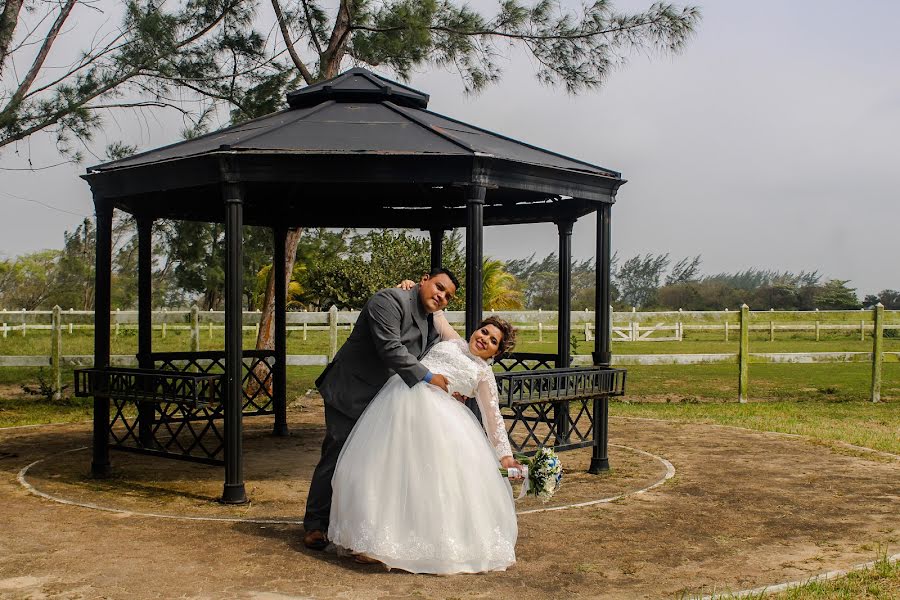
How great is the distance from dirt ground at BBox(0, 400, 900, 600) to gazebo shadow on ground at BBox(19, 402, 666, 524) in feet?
0.08

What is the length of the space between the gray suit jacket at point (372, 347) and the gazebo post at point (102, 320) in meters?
3.28

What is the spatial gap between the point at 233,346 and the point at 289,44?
427 inches

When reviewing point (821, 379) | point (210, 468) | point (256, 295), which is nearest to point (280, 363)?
point (210, 468)

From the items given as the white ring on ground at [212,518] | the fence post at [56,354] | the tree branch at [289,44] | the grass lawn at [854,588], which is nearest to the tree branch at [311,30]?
the tree branch at [289,44]

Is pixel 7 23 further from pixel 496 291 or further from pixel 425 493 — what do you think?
pixel 496 291

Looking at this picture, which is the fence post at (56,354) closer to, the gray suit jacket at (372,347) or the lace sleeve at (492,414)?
the gray suit jacket at (372,347)

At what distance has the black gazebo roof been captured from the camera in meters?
7.66

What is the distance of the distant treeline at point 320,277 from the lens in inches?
787

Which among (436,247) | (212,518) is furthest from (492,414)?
(436,247)

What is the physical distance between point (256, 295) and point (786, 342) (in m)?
19.4

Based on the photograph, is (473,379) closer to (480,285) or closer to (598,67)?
(480,285)

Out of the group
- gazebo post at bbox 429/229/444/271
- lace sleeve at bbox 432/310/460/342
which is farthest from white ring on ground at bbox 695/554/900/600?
gazebo post at bbox 429/229/444/271

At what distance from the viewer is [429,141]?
8.05 meters

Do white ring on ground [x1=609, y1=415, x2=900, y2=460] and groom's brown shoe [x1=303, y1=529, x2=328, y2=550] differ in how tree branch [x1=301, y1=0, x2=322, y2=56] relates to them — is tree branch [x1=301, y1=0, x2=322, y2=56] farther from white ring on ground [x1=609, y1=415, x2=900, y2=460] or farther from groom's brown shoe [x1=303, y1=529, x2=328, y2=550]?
groom's brown shoe [x1=303, y1=529, x2=328, y2=550]
